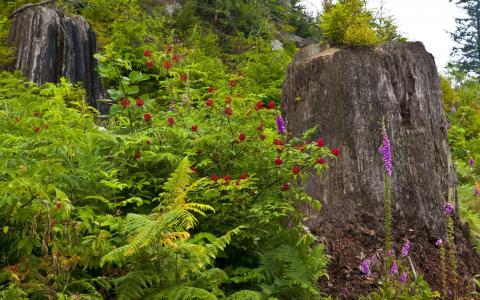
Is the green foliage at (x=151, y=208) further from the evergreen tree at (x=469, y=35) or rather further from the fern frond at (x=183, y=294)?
the evergreen tree at (x=469, y=35)

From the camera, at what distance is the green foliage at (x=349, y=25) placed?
16.6 feet

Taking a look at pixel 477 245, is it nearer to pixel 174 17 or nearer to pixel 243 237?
pixel 243 237

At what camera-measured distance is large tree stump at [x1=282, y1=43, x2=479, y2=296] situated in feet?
14.0

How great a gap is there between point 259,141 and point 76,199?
3.88 feet

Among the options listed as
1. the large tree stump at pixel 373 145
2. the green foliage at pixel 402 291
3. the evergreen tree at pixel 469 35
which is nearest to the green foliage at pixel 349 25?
the large tree stump at pixel 373 145

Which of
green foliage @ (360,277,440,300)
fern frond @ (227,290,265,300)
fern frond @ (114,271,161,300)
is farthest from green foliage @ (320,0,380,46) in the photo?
fern frond @ (114,271,161,300)

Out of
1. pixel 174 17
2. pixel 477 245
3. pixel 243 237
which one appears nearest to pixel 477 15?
pixel 174 17

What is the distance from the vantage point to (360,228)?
4242 mm

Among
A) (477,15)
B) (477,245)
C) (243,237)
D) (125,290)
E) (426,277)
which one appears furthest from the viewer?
(477,15)

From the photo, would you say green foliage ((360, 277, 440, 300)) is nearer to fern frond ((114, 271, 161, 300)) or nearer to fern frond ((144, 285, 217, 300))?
fern frond ((144, 285, 217, 300))

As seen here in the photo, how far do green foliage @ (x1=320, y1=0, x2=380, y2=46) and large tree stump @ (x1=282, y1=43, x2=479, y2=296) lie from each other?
131mm

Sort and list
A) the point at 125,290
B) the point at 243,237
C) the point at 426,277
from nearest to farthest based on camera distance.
Answer: the point at 125,290
the point at 243,237
the point at 426,277

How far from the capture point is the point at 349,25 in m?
5.27

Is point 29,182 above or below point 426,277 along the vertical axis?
above
